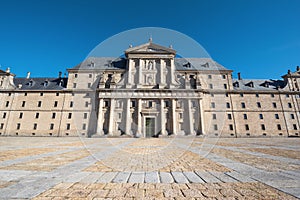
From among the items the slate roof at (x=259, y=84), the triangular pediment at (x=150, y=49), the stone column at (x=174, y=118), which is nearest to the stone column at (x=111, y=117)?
the stone column at (x=174, y=118)

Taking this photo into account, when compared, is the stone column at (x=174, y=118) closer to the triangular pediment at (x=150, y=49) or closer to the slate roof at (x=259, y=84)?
the triangular pediment at (x=150, y=49)

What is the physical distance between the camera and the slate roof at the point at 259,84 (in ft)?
115

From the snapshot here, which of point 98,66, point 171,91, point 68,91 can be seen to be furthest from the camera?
point 98,66

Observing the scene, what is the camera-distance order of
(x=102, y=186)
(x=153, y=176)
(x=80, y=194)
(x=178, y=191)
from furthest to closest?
(x=153, y=176) < (x=102, y=186) < (x=178, y=191) < (x=80, y=194)

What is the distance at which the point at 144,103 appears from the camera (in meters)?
29.0

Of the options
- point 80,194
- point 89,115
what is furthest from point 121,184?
point 89,115

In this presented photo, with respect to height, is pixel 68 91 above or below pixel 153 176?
above

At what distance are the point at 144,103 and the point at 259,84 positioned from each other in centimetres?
3034

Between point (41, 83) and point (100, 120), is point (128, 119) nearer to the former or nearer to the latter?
point (100, 120)

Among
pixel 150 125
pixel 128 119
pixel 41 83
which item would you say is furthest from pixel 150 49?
pixel 41 83

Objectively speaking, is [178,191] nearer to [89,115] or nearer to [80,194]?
[80,194]

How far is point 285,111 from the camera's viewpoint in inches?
1276

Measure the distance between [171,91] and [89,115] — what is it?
17.6m

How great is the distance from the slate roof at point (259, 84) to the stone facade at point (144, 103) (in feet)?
0.65
